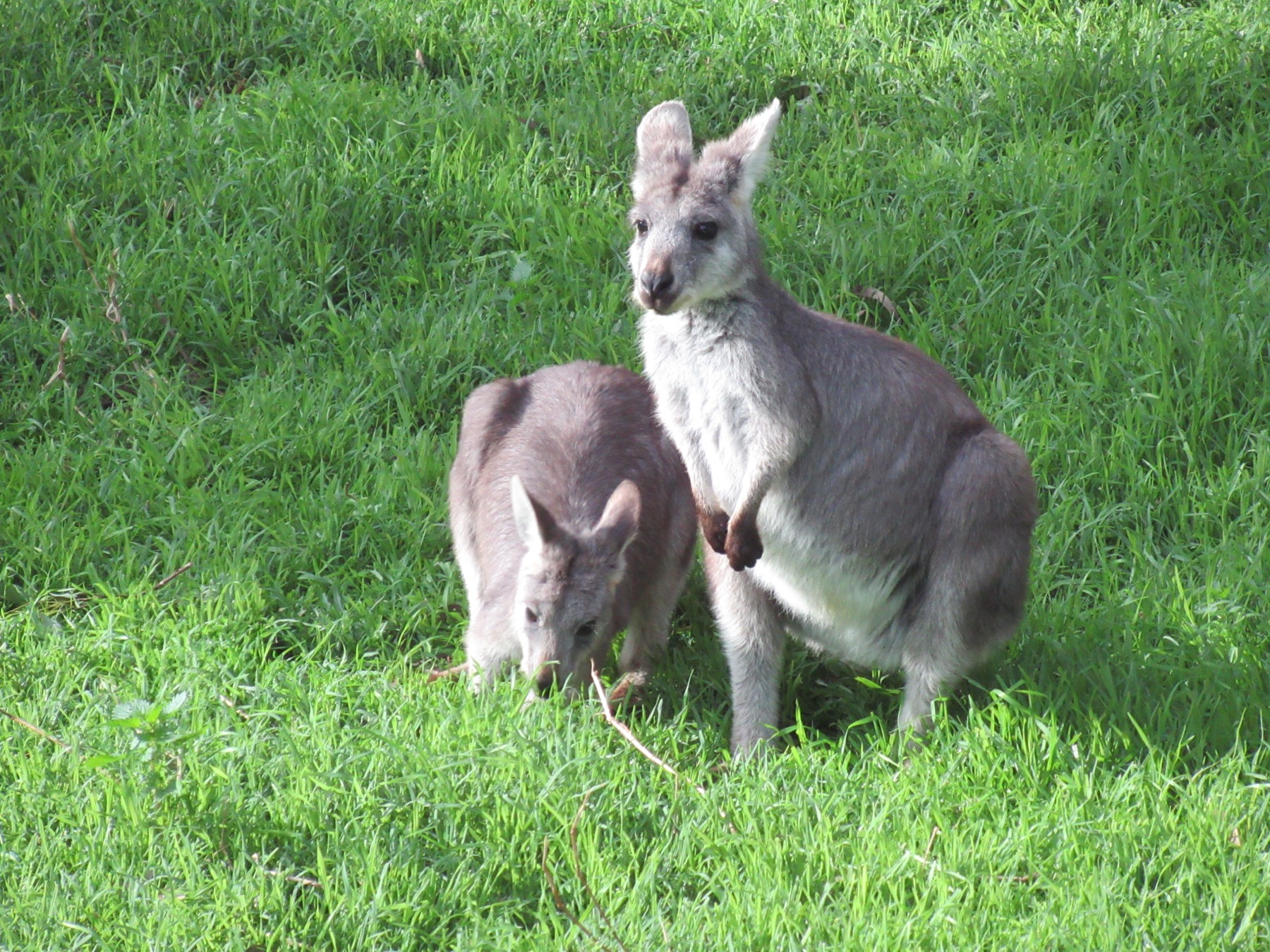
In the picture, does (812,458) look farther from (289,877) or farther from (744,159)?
(289,877)

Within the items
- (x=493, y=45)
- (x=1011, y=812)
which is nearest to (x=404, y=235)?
(x=493, y=45)

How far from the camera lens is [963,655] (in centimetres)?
400

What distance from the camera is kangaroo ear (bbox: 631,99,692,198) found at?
4152 millimetres

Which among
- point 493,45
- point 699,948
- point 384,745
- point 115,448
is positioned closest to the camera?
point 699,948

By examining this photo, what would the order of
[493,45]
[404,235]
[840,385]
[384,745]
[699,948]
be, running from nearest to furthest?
[699,948] → [384,745] → [840,385] → [404,235] → [493,45]

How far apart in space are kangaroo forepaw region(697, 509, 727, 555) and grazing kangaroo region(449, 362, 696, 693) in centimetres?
31

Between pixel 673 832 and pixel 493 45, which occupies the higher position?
pixel 493 45

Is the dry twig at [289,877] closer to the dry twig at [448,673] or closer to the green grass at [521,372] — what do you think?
the green grass at [521,372]

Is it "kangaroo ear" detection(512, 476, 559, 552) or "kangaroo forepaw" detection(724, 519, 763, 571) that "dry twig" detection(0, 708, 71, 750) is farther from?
"kangaroo forepaw" detection(724, 519, 763, 571)

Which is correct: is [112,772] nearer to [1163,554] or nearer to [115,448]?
[115,448]

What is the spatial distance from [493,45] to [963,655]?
4024mm

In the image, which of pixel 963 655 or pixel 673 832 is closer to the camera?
pixel 673 832

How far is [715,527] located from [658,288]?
727 millimetres

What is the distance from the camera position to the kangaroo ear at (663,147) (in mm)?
4152
